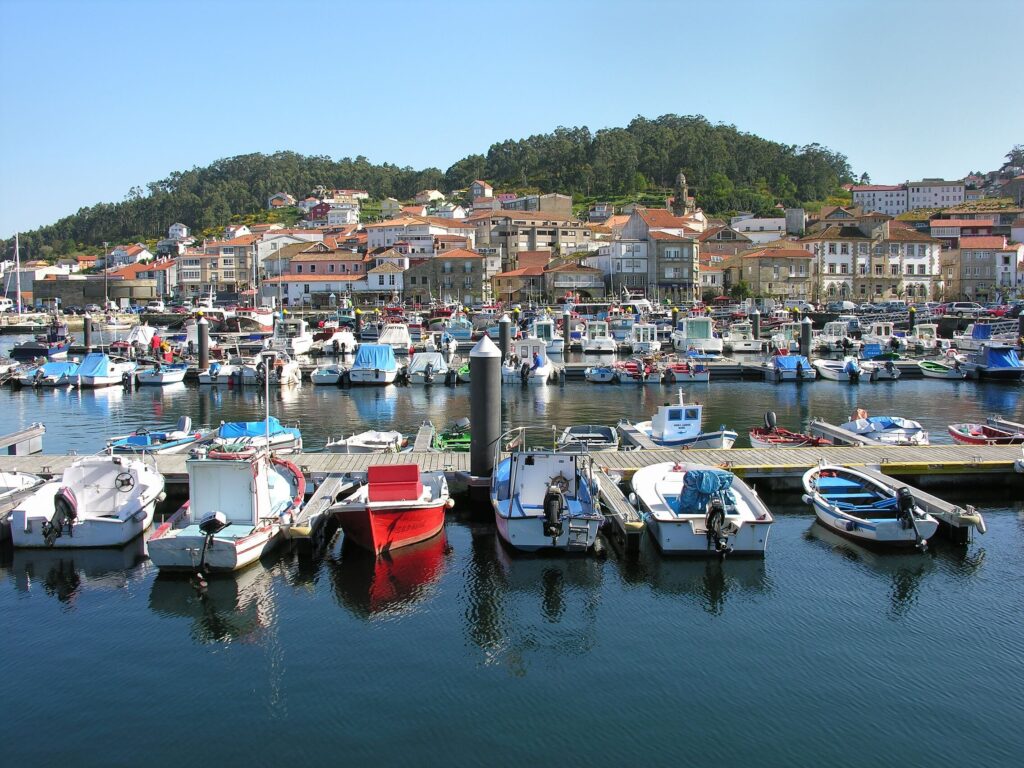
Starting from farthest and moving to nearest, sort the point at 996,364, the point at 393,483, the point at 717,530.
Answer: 1. the point at 996,364
2. the point at 393,483
3. the point at 717,530

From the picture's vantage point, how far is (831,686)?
1318cm

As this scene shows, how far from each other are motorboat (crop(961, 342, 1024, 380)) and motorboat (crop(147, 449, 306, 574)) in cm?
4116

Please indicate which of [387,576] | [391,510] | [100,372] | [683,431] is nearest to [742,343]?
[683,431]

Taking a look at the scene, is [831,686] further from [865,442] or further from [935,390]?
[935,390]

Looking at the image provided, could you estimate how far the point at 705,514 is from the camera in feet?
60.8

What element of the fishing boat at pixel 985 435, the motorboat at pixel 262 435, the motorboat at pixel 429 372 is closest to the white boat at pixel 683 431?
the fishing boat at pixel 985 435

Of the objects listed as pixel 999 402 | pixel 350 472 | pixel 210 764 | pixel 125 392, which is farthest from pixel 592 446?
pixel 125 392

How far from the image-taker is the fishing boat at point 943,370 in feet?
161

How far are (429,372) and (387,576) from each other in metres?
30.9

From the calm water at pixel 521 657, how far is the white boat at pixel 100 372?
3152cm

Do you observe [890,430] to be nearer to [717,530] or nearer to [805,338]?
[717,530]

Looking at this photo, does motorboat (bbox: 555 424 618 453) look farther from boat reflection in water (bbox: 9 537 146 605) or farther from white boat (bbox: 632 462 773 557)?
boat reflection in water (bbox: 9 537 146 605)

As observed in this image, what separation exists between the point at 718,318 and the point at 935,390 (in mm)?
34763

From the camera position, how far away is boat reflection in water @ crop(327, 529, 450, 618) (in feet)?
53.1
